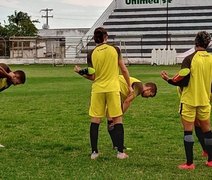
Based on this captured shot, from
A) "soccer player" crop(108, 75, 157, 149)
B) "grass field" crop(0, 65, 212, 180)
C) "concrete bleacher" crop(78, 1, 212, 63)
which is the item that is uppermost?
"concrete bleacher" crop(78, 1, 212, 63)

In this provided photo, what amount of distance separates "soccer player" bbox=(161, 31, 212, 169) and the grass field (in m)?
0.59

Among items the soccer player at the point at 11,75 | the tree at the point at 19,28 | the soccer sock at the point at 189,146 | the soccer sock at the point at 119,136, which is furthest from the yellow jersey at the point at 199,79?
the tree at the point at 19,28

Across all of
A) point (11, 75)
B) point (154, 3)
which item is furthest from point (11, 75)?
point (154, 3)

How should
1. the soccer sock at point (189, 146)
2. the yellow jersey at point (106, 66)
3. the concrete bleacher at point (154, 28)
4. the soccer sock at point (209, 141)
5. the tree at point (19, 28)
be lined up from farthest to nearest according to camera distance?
the tree at point (19, 28) < the concrete bleacher at point (154, 28) < the yellow jersey at point (106, 66) < the soccer sock at point (209, 141) < the soccer sock at point (189, 146)

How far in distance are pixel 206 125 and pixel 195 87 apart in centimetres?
59

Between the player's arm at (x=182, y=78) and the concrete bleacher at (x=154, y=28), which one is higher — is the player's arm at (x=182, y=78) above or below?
below

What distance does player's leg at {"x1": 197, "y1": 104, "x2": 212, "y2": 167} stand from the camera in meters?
7.84

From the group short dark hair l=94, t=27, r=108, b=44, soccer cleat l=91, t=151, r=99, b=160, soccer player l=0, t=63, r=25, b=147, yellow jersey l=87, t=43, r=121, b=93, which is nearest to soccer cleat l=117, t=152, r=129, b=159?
soccer cleat l=91, t=151, r=99, b=160

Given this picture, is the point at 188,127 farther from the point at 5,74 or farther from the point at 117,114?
the point at 5,74

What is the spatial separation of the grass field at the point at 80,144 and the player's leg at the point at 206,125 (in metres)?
0.23

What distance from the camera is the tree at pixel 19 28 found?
7188 cm

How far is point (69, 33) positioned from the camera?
78.2 metres

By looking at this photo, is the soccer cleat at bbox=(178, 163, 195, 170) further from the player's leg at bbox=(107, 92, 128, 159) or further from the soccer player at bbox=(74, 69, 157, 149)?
the soccer player at bbox=(74, 69, 157, 149)

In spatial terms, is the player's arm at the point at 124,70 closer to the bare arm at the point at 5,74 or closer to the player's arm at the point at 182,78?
the player's arm at the point at 182,78
